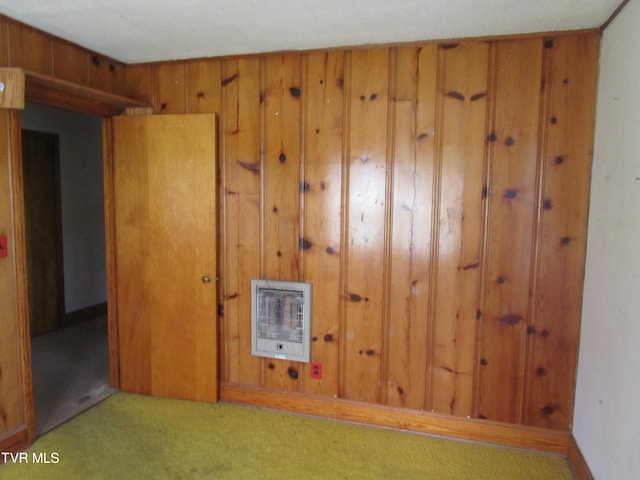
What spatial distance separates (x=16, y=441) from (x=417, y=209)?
8.46 ft

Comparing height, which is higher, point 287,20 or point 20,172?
point 287,20

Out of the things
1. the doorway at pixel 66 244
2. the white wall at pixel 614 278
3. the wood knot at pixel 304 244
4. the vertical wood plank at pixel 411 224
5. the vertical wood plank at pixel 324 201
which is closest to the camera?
the white wall at pixel 614 278

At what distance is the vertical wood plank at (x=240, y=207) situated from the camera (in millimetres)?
2771

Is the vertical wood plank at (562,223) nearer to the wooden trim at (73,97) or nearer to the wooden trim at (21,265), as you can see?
the wooden trim at (73,97)

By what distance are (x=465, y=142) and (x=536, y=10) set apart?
0.70m

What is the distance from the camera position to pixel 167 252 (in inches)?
114

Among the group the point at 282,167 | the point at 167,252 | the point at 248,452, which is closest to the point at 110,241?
the point at 167,252

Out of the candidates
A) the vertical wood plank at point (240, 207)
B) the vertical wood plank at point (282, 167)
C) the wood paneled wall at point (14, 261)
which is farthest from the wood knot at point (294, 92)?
the wood paneled wall at point (14, 261)

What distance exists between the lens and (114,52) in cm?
274

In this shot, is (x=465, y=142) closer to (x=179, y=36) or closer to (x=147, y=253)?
(x=179, y=36)

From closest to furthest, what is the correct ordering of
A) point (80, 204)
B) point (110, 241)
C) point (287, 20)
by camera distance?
point (287, 20), point (110, 241), point (80, 204)

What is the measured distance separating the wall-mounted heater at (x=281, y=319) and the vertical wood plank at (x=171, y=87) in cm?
131

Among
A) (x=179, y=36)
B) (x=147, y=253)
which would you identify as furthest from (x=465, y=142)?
(x=147, y=253)

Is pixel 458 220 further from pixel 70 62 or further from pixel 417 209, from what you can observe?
pixel 70 62
